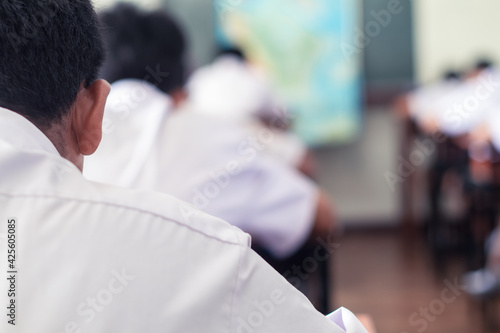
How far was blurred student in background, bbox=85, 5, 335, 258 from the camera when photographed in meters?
1.66

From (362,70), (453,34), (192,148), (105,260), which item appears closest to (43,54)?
(105,260)

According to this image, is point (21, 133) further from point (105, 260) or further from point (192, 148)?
point (192, 148)

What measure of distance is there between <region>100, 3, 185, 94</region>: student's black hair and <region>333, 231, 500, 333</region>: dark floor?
211 cm

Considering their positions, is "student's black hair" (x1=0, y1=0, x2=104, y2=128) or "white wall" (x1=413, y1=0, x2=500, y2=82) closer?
"student's black hair" (x1=0, y1=0, x2=104, y2=128)

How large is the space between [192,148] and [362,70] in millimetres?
4511

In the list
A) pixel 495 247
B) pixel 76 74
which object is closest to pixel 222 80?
pixel 495 247

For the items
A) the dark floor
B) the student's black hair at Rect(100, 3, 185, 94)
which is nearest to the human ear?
the student's black hair at Rect(100, 3, 185, 94)

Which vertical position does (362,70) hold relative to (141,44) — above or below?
below

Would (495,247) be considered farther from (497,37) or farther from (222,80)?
(497,37)

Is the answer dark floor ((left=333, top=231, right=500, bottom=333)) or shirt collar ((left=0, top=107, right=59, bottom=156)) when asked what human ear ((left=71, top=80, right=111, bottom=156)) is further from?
dark floor ((left=333, top=231, right=500, bottom=333))

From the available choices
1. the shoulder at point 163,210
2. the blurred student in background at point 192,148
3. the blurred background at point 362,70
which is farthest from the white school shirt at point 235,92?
the shoulder at point 163,210

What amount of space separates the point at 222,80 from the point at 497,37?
2980 mm

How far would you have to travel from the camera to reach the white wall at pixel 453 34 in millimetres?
6109

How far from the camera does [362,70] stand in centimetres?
609
